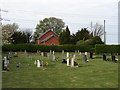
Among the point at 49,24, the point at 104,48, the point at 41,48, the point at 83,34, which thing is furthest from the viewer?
the point at 49,24

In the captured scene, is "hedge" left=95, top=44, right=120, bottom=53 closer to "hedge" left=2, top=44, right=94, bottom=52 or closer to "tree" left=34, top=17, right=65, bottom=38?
"hedge" left=2, top=44, right=94, bottom=52

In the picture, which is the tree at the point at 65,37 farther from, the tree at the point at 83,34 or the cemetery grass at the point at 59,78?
the cemetery grass at the point at 59,78

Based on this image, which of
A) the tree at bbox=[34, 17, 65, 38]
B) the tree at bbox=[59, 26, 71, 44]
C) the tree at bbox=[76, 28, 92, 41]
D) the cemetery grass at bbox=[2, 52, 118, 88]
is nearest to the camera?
the cemetery grass at bbox=[2, 52, 118, 88]

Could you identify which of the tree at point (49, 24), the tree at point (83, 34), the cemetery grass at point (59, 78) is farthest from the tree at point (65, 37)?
the cemetery grass at point (59, 78)

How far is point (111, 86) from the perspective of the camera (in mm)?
9617

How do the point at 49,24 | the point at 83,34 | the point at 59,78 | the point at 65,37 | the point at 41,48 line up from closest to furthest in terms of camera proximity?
the point at 59,78
the point at 41,48
the point at 65,37
the point at 83,34
the point at 49,24

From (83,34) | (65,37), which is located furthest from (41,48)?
(83,34)

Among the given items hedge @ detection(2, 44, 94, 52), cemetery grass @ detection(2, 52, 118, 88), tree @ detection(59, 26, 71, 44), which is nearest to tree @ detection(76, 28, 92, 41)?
tree @ detection(59, 26, 71, 44)

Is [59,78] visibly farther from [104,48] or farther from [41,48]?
[41,48]

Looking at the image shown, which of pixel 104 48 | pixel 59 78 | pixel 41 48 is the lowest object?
pixel 59 78

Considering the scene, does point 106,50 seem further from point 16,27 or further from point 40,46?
point 16,27

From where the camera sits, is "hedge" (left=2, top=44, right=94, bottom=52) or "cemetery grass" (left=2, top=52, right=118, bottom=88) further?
"hedge" (left=2, top=44, right=94, bottom=52)

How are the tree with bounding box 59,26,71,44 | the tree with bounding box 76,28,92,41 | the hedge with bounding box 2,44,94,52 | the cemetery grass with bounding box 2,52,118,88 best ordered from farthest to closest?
the tree with bounding box 76,28,92,41
the tree with bounding box 59,26,71,44
the hedge with bounding box 2,44,94,52
the cemetery grass with bounding box 2,52,118,88

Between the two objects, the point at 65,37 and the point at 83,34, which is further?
the point at 83,34
